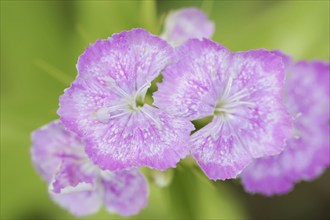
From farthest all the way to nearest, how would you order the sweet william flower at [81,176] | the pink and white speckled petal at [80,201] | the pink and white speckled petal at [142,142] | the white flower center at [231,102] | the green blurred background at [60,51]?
the green blurred background at [60,51]
the pink and white speckled petal at [80,201]
the sweet william flower at [81,176]
the white flower center at [231,102]
the pink and white speckled petal at [142,142]

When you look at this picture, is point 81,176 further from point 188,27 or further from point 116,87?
point 188,27

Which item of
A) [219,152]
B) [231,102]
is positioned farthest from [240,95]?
[219,152]

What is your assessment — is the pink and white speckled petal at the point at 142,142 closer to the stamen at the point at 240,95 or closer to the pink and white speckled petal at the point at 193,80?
the pink and white speckled petal at the point at 193,80

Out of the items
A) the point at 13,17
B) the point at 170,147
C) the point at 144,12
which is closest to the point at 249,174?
the point at 170,147

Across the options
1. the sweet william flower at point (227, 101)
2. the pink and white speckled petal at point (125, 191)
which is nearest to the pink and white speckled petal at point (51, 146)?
the pink and white speckled petal at point (125, 191)

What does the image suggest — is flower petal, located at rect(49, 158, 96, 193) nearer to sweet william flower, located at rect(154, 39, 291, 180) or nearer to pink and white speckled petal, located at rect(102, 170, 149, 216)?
pink and white speckled petal, located at rect(102, 170, 149, 216)

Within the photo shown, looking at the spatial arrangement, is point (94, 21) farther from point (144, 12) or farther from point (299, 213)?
point (299, 213)

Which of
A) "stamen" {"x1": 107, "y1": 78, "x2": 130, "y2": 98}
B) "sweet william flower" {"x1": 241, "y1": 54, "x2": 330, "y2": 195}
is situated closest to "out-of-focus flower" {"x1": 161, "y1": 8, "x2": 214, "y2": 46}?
"sweet william flower" {"x1": 241, "y1": 54, "x2": 330, "y2": 195}
